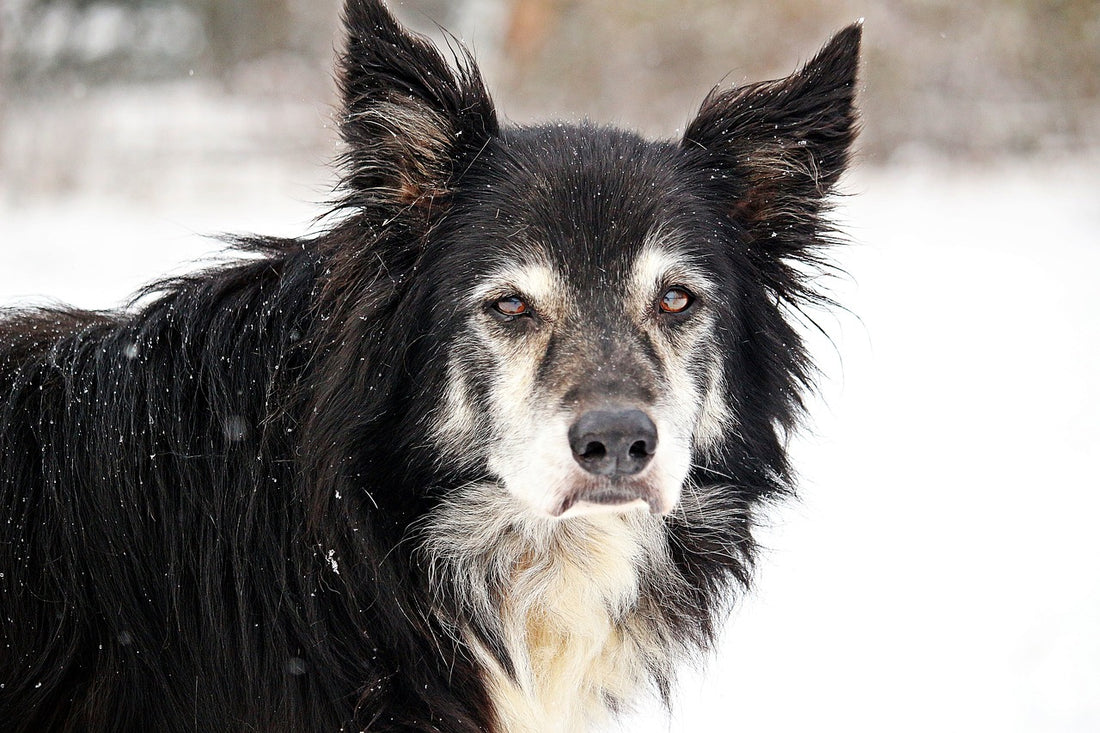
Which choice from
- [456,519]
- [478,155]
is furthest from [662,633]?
[478,155]

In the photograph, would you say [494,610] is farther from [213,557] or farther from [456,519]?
[213,557]

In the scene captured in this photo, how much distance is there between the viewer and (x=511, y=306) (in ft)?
10.5

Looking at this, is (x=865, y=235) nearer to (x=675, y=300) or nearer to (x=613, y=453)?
(x=675, y=300)

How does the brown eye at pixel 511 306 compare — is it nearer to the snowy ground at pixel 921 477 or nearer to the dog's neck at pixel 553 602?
the dog's neck at pixel 553 602

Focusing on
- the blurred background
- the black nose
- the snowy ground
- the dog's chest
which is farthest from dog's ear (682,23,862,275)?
the dog's chest

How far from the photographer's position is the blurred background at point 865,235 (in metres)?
4.81

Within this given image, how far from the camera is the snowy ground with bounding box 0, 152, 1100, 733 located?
4.56m

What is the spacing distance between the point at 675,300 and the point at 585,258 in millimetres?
356

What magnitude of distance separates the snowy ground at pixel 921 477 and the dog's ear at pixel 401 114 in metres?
1.46

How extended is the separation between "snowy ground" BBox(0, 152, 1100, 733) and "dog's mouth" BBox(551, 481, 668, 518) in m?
1.17

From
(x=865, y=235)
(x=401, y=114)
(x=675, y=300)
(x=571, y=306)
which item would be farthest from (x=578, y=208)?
(x=865, y=235)

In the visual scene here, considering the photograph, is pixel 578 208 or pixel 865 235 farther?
pixel 865 235

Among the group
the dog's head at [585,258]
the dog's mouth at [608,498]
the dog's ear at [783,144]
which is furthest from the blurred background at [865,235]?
the dog's mouth at [608,498]

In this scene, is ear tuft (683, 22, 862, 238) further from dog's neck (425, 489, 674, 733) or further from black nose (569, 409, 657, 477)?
dog's neck (425, 489, 674, 733)
